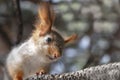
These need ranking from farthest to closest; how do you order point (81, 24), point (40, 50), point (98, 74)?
1. point (81, 24)
2. point (40, 50)
3. point (98, 74)

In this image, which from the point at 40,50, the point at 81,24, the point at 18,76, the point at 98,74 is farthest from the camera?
the point at 81,24

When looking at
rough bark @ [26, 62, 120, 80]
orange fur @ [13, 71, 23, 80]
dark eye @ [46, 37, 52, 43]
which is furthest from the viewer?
dark eye @ [46, 37, 52, 43]

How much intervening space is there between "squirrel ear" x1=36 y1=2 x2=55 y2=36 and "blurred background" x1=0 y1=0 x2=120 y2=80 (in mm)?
1133

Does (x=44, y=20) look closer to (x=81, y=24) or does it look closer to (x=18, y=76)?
(x=18, y=76)

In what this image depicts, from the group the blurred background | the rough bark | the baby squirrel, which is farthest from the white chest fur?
the blurred background

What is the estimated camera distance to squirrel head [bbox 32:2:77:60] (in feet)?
5.90

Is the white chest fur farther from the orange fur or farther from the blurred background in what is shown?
the blurred background

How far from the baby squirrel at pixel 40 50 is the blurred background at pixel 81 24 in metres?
1.10

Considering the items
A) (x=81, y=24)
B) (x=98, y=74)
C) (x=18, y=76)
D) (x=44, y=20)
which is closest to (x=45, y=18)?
(x=44, y=20)

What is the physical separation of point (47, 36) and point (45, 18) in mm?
88

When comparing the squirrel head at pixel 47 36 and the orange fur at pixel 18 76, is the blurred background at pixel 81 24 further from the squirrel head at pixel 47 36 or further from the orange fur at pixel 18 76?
the orange fur at pixel 18 76

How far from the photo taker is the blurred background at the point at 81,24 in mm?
3141

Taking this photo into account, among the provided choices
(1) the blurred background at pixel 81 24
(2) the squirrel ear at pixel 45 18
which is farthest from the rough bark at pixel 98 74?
(1) the blurred background at pixel 81 24

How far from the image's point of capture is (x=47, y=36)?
1.90 m
